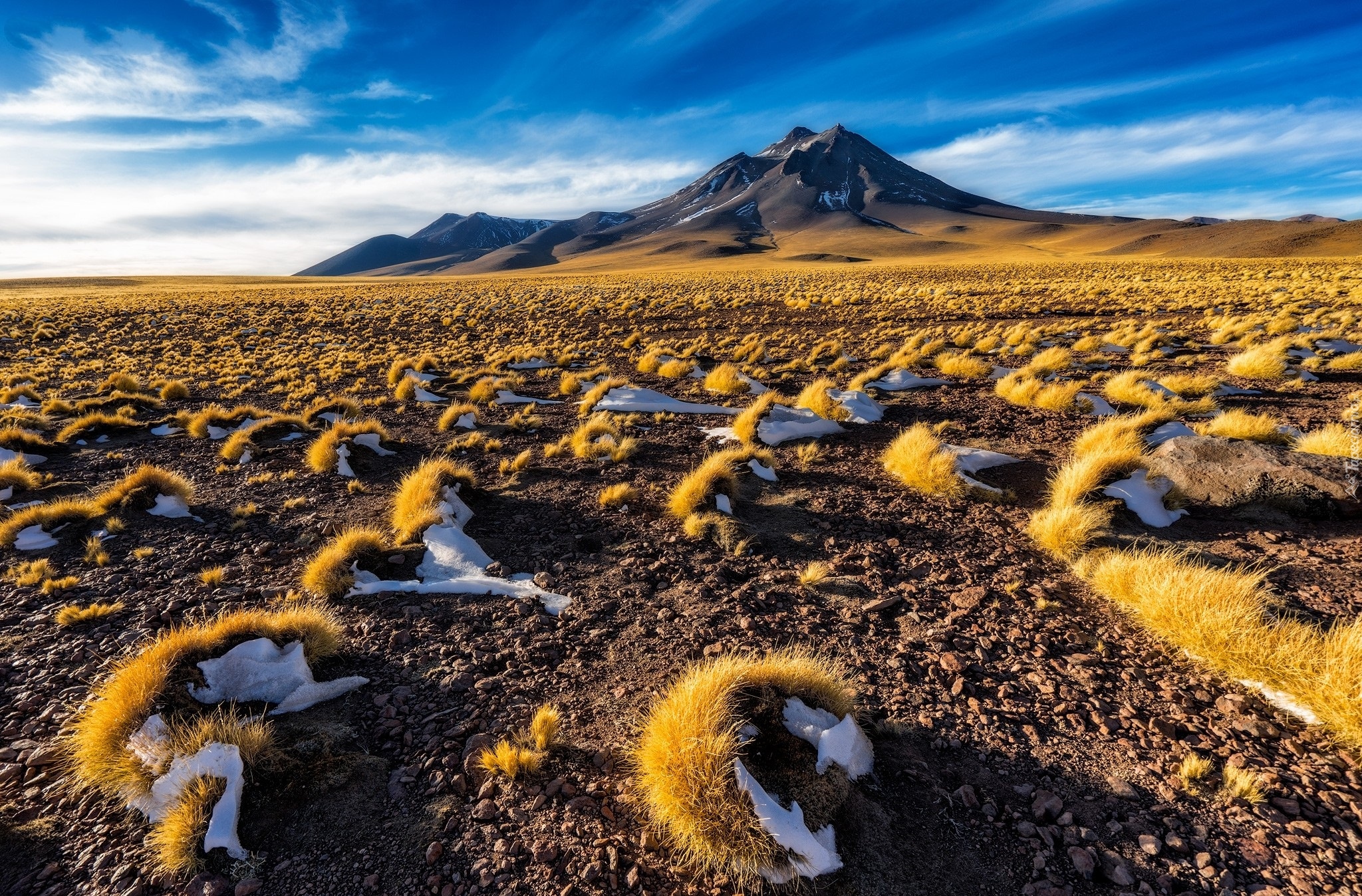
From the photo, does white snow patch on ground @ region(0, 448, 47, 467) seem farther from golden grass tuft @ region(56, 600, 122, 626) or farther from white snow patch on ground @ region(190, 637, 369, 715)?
white snow patch on ground @ region(190, 637, 369, 715)

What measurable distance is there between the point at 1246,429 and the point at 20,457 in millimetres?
18741

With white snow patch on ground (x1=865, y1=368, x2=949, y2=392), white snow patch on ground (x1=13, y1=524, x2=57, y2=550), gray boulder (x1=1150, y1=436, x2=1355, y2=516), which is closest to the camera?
gray boulder (x1=1150, y1=436, x2=1355, y2=516)

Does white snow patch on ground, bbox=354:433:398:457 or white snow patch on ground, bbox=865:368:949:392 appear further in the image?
white snow patch on ground, bbox=865:368:949:392

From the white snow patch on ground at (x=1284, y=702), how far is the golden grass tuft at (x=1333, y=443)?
15.3ft

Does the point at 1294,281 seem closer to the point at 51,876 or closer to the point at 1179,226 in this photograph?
the point at 51,876

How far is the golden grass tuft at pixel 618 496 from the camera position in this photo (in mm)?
7133

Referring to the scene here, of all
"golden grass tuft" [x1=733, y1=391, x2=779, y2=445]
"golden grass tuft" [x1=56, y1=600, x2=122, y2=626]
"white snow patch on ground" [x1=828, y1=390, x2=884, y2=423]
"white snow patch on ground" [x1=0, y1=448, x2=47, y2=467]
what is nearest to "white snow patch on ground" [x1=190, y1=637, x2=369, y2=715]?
"golden grass tuft" [x1=56, y1=600, x2=122, y2=626]

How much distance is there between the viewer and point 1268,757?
304 centimetres

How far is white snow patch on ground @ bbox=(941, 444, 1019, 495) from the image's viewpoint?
284 inches

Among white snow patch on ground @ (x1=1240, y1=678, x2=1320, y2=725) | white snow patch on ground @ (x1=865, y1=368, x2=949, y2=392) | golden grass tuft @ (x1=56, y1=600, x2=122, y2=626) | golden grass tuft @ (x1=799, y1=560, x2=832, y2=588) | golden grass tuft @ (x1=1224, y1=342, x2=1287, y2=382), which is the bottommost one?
golden grass tuft @ (x1=799, y1=560, x2=832, y2=588)

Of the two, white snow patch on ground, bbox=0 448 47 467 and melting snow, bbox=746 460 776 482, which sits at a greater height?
white snow patch on ground, bbox=0 448 47 467

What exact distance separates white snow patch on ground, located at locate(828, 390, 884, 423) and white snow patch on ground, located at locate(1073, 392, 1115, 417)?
142 inches

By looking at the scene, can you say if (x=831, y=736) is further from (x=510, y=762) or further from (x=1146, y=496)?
(x=1146, y=496)

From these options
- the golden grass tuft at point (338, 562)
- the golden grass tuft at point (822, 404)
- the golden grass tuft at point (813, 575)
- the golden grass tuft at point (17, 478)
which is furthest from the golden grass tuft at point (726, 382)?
the golden grass tuft at point (17, 478)
